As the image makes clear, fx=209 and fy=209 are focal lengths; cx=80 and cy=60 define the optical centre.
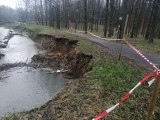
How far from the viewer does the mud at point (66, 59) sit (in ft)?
47.2

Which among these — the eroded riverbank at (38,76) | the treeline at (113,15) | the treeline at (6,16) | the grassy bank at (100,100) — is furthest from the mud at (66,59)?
the treeline at (6,16)

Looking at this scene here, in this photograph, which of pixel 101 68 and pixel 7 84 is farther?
pixel 7 84

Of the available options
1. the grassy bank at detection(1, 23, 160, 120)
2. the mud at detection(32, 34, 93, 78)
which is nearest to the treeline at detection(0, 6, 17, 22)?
the mud at detection(32, 34, 93, 78)

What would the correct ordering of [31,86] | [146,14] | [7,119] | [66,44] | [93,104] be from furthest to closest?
[146,14]
[66,44]
[31,86]
[93,104]
[7,119]

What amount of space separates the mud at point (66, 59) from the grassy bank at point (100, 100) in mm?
3511

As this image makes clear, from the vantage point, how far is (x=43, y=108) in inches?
296

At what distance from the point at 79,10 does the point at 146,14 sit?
1890 centimetres

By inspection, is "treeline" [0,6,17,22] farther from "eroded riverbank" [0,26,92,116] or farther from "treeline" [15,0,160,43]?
"eroded riverbank" [0,26,92,116]

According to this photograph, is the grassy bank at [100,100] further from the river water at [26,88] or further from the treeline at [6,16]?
the treeline at [6,16]

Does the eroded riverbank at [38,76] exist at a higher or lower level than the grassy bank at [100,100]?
lower

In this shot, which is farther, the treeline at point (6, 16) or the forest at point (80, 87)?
the treeline at point (6, 16)

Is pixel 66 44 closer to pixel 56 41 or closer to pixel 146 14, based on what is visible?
pixel 56 41

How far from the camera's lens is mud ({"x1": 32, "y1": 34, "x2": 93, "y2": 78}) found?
14.4 meters

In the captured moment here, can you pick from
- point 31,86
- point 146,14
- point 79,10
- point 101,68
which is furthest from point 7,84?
point 79,10
